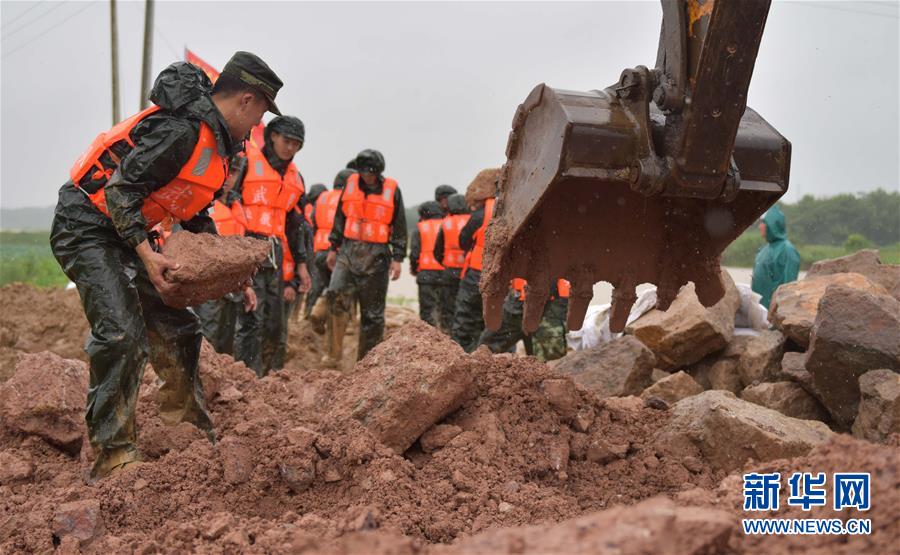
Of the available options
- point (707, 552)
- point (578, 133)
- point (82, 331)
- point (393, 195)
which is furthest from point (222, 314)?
point (707, 552)

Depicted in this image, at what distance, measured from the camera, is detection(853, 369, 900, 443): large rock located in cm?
426

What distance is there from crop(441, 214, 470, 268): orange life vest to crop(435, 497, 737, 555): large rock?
7514mm

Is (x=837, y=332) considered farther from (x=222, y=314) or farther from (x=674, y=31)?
(x=222, y=314)

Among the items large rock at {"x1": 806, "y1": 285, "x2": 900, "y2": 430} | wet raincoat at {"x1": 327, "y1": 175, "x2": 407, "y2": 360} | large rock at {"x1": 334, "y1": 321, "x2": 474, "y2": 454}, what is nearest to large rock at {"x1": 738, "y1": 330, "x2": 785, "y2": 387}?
large rock at {"x1": 806, "y1": 285, "x2": 900, "y2": 430}

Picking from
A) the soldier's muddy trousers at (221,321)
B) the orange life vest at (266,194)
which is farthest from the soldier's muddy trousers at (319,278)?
the soldier's muddy trousers at (221,321)

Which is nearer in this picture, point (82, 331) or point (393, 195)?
point (393, 195)

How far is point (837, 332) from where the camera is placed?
471 cm

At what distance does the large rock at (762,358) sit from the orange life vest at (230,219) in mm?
4220

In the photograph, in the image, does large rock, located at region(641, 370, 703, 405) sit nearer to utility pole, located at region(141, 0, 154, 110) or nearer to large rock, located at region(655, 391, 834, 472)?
large rock, located at region(655, 391, 834, 472)

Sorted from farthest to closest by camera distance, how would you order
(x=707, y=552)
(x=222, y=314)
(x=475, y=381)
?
(x=222, y=314) → (x=475, y=381) → (x=707, y=552)

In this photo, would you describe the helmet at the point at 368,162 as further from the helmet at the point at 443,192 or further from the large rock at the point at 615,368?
the helmet at the point at 443,192

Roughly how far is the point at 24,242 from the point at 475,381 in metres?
19.5

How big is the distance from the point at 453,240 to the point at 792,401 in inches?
195

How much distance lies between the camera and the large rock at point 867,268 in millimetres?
6578
